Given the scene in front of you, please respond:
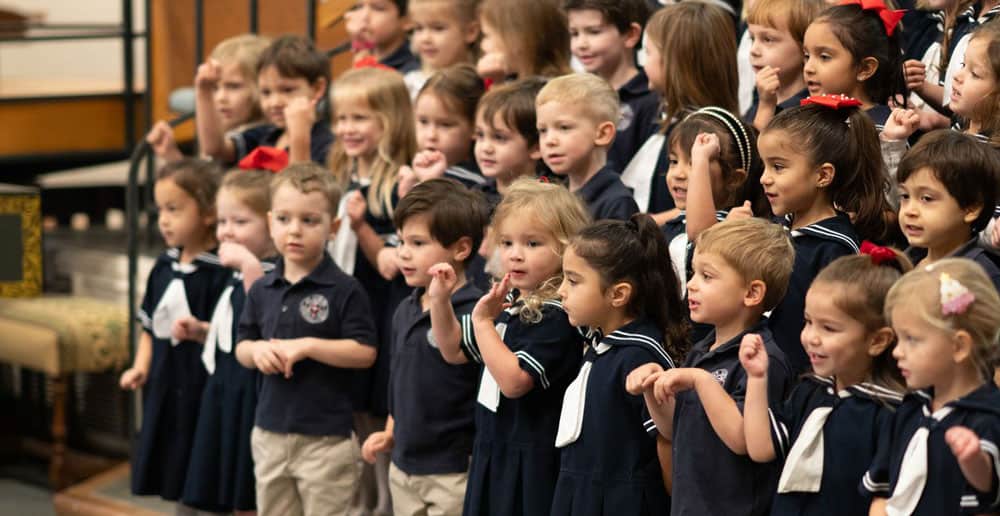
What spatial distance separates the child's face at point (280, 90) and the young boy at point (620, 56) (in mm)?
1085

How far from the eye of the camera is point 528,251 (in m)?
3.66

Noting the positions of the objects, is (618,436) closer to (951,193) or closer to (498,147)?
(951,193)

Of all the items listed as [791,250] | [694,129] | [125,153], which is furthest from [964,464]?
[125,153]

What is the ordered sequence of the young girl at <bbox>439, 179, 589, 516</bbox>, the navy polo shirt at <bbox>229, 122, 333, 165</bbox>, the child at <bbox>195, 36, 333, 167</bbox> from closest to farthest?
the young girl at <bbox>439, 179, 589, 516</bbox>
the child at <bbox>195, 36, 333, 167</bbox>
the navy polo shirt at <bbox>229, 122, 333, 165</bbox>

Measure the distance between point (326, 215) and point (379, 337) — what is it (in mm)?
517

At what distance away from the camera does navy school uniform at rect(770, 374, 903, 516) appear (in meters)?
2.91

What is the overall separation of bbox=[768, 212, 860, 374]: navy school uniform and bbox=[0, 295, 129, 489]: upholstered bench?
145 inches

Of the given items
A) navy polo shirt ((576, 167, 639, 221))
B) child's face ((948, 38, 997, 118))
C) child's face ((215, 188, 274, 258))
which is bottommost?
child's face ((215, 188, 274, 258))

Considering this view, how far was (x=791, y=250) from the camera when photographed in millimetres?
3180

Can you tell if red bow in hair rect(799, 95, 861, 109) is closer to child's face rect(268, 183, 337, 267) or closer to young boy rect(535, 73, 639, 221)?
young boy rect(535, 73, 639, 221)

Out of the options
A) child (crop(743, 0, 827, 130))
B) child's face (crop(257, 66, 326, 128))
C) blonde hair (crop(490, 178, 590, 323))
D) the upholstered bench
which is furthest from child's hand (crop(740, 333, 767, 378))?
the upholstered bench

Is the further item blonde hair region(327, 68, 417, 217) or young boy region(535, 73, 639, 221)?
blonde hair region(327, 68, 417, 217)

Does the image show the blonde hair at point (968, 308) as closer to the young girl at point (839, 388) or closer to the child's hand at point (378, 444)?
the young girl at point (839, 388)

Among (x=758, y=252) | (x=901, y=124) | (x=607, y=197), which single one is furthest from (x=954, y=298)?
(x=607, y=197)
